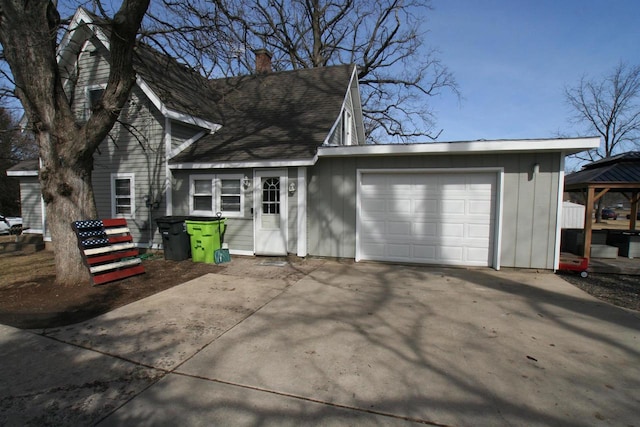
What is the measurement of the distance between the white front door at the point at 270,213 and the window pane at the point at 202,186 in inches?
60.0

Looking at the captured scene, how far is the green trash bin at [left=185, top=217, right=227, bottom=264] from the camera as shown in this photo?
7863 mm

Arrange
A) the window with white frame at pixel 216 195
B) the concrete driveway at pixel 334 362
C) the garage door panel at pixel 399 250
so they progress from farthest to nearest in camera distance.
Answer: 1. the window with white frame at pixel 216 195
2. the garage door panel at pixel 399 250
3. the concrete driveway at pixel 334 362

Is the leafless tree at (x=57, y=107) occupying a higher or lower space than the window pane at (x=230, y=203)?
higher

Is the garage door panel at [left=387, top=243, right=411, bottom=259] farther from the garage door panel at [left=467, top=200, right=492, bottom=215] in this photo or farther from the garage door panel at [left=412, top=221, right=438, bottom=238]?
the garage door panel at [left=467, top=200, right=492, bottom=215]

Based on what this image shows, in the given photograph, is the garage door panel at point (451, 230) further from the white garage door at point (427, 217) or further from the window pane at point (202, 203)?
the window pane at point (202, 203)

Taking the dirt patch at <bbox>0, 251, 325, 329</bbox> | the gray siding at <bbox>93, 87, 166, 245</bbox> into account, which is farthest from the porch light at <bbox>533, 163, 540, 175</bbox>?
the gray siding at <bbox>93, 87, 166, 245</bbox>

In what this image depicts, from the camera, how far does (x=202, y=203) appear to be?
905 centimetres

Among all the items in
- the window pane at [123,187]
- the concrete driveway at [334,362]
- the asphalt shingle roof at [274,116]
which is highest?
the asphalt shingle roof at [274,116]

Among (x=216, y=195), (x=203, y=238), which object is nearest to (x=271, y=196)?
(x=216, y=195)

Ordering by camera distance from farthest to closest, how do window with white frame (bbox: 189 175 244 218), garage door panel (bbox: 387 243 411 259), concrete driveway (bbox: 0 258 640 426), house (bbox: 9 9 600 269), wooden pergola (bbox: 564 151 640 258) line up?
window with white frame (bbox: 189 175 244 218)
garage door panel (bbox: 387 243 411 259)
wooden pergola (bbox: 564 151 640 258)
house (bbox: 9 9 600 269)
concrete driveway (bbox: 0 258 640 426)

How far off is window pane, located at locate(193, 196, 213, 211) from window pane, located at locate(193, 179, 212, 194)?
17 cm

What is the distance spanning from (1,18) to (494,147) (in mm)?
9251

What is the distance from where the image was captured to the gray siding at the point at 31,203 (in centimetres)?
1178

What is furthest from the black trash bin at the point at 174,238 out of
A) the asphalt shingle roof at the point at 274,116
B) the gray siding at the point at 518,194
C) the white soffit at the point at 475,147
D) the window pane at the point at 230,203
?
the gray siding at the point at 518,194
